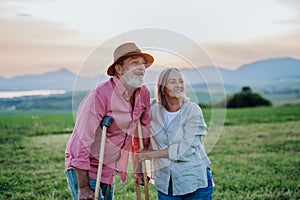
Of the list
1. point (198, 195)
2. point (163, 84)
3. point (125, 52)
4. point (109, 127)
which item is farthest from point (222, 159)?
point (125, 52)

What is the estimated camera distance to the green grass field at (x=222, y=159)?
598 cm

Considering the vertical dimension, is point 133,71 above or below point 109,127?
above

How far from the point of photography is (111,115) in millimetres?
3393

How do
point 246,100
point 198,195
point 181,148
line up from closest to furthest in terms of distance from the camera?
point 181,148 → point 198,195 → point 246,100

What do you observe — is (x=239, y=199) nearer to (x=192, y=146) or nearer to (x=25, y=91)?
(x=192, y=146)

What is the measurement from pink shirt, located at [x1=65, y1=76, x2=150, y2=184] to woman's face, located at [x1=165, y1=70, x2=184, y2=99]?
16 centimetres

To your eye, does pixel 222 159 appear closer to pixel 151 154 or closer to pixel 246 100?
pixel 151 154

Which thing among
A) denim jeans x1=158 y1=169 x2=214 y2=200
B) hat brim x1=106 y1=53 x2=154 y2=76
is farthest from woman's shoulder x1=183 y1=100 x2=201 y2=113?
denim jeans x1=158 y1=169 x2=214 y2=200

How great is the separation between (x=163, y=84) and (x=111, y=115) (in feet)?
1.25

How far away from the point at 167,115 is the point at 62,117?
10.8 m

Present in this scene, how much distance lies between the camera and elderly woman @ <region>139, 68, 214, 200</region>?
353 cm

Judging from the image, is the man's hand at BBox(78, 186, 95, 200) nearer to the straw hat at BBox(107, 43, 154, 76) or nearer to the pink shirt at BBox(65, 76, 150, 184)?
the pink shirt at BBox(65, 76, 150, 184)

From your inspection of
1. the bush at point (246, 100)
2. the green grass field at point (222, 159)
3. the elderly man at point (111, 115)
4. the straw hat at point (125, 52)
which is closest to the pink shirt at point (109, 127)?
the elderly man at point (111, 115)

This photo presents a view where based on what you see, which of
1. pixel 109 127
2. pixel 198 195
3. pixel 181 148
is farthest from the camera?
pixel 198 195
